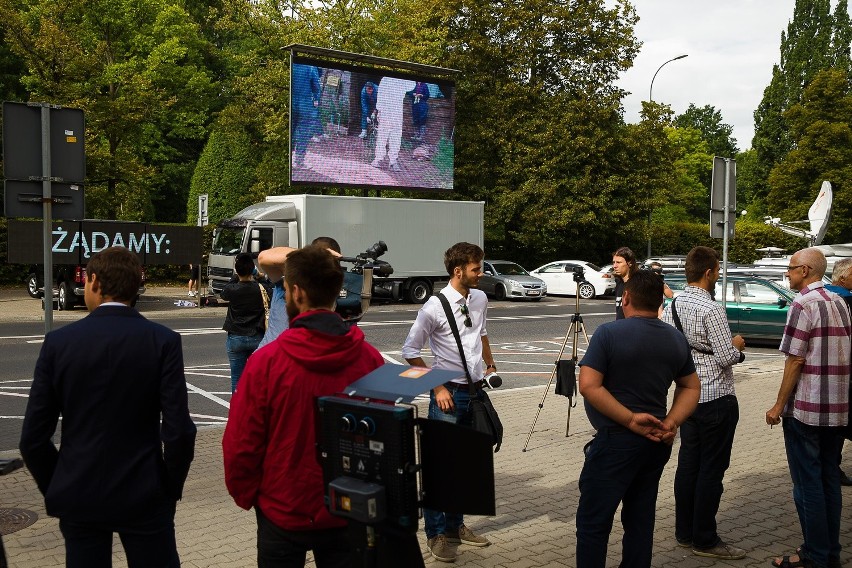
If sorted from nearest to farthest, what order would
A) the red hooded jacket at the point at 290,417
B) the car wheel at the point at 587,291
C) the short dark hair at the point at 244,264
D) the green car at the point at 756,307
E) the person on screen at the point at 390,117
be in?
the red hooded jacket at the point at 290,417, the short dark hair at the point at 244,264, the green car at the point at 756,307, the person on screen at the point at 390,117, the car wheel at the point at 587,291

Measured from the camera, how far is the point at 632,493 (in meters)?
4.53

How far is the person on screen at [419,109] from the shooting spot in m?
31.8

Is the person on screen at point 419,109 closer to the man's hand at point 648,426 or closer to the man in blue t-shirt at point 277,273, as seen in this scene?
the man in blue t-shirt at point 277,273

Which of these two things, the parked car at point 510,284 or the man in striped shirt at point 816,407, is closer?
the man in striped shirt at point 816,407

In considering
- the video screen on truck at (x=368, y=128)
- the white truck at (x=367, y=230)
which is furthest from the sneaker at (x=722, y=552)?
the video screen on truck at (x=368, y=128)

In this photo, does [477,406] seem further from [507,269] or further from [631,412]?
[507,269]

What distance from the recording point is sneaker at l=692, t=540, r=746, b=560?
5.45m

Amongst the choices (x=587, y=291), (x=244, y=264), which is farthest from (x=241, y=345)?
(x=587, y=291)

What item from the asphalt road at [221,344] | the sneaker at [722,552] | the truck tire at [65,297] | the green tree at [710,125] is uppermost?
the green tree at [710,125]

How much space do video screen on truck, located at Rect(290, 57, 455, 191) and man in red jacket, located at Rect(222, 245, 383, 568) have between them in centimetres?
2596

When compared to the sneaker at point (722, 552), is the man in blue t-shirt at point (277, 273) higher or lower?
higher

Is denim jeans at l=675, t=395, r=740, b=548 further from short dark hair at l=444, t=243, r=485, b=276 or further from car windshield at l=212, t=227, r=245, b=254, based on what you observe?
car windshield at l=212, t=227, r=245, b=254

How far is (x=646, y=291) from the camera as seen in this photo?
4406 mm

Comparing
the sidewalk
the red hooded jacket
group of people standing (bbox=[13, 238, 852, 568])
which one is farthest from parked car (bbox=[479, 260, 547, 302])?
the red hooded jacket
